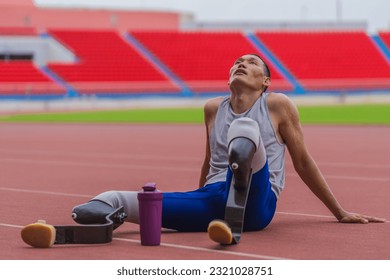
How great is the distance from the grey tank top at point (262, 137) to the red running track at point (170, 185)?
47 centimetres

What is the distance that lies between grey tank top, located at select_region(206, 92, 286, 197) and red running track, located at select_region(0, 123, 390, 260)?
1.55 ft

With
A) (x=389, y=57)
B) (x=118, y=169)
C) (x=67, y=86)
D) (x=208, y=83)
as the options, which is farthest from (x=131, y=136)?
(x=389, y=57)

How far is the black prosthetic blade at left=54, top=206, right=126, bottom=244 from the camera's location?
668cm

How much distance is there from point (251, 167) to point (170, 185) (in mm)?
5083

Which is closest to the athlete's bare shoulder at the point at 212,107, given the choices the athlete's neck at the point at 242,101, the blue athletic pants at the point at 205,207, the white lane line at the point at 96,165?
the athlete's neck at the point at 242,101

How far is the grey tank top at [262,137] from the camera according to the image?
730 centimetres

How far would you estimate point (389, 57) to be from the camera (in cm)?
6059

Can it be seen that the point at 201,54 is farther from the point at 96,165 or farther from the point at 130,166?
the point at 130,166

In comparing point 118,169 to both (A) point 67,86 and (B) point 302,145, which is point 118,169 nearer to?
(B) point 302,145

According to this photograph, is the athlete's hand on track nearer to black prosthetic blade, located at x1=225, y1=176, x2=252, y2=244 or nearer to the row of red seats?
black prosthetic blade, located at x1=225, y1=176, x2=252, y2=244

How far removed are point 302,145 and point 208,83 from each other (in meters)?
44.9

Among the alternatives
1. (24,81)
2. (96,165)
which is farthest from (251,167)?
(24,81)

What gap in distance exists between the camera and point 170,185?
11.7 meters

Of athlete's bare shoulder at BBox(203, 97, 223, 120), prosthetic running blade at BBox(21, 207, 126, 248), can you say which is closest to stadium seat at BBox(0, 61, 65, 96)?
Result: athlete's bare shoulder at BBox(203, 97, 223, 120)
